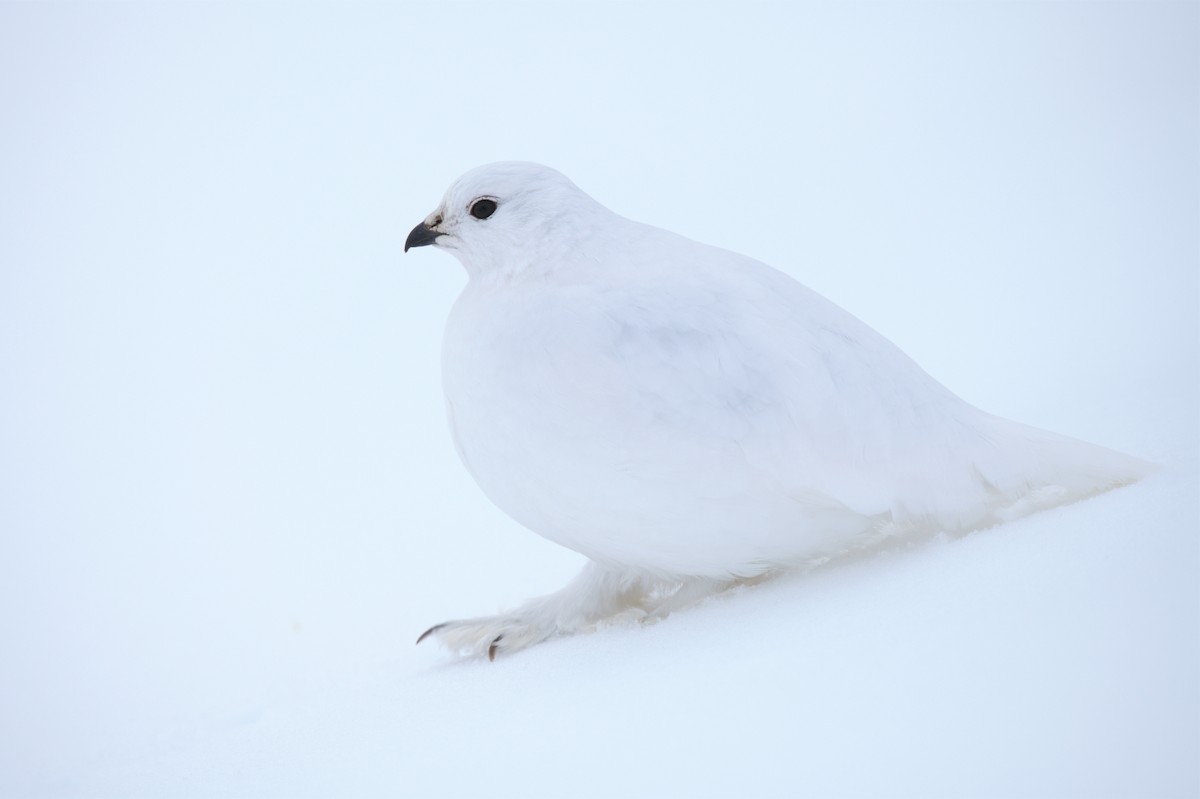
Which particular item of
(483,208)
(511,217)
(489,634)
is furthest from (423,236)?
(489,634)

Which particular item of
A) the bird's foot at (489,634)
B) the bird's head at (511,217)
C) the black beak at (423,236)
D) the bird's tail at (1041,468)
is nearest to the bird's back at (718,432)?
the bird's tail at (1041,468)

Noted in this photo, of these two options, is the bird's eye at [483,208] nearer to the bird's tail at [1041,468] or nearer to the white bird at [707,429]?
the white bird at [707,429]

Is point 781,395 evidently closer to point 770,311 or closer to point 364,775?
point 770,311

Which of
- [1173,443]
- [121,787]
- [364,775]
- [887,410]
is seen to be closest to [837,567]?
[887,410]

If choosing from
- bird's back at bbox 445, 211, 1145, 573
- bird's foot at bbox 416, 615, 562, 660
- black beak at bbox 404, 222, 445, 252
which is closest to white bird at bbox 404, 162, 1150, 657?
bird's back at bbox 445, 211, 1145, 573

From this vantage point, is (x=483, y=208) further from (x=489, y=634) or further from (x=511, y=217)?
(x=489, y=634)

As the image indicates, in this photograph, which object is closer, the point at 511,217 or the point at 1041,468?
the point at 1041,468

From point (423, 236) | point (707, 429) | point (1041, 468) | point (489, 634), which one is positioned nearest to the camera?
point (707, 429)

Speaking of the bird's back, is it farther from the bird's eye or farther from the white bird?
the bird's eye
